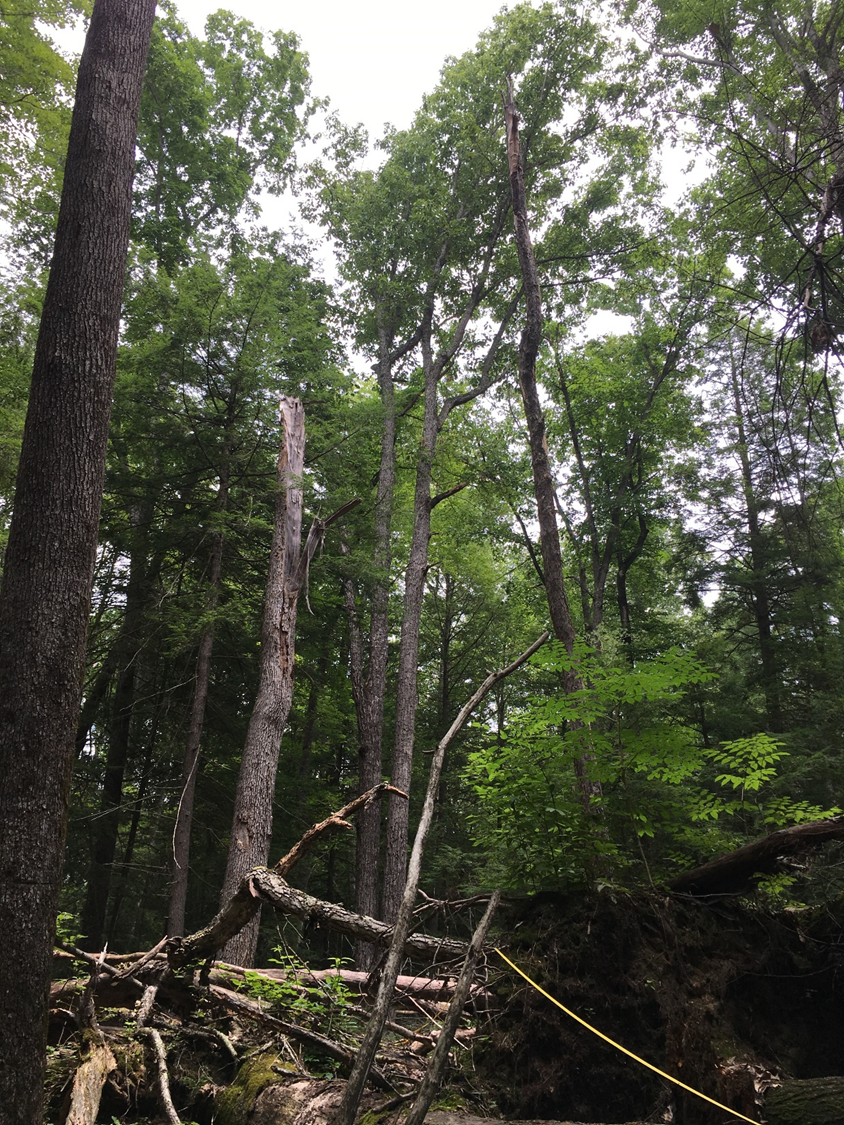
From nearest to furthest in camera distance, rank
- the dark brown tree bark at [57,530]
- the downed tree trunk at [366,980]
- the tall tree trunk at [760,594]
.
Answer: the dark brown tree bark at [57,530] < the downed tree trunk at [366,980] < the tall tree trunk at [760,594]

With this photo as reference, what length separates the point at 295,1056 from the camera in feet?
12.1

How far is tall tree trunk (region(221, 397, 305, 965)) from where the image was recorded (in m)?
8.34

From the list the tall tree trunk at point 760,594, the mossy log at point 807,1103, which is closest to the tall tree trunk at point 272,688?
the mossy log at point 807,1103

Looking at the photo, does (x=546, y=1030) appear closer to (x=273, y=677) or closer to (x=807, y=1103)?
(x=807, y=1103)

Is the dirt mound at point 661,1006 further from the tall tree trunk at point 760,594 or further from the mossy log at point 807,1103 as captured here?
the tall tree trunk at point 760,594

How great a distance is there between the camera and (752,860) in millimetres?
3885

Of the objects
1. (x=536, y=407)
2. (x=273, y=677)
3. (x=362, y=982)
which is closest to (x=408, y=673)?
(x=273, y=677)

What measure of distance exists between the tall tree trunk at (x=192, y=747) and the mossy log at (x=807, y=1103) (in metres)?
8.44

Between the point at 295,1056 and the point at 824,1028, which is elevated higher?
the point at 824,1028

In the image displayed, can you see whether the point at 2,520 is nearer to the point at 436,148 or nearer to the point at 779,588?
the point at 436,148

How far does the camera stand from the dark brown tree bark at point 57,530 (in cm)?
292

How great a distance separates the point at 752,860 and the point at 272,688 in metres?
6.85

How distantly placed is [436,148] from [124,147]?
13084mm

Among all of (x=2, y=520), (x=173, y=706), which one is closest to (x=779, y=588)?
(x=173, y=706)
